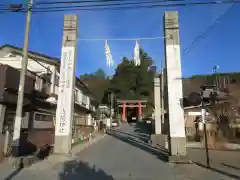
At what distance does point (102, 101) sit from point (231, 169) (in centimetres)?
5966

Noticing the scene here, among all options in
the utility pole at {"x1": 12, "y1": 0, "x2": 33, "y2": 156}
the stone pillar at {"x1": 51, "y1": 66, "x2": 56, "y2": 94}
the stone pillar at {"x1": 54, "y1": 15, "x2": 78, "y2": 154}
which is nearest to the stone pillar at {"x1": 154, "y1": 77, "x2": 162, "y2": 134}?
the stone pillar at {"x1": 51, "y1": 66, "x2": 56, "y2": 94}

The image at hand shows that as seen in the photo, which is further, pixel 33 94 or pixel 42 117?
pixel 42 117

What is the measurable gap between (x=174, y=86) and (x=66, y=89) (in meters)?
5.58

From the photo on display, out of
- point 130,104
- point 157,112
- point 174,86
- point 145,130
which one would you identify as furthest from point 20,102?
point 130,104

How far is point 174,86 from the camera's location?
1205cm

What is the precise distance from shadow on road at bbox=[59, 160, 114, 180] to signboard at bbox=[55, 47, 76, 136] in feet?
6.44

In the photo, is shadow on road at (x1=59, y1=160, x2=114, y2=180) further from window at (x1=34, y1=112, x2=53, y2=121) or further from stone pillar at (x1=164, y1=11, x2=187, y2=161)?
window at (x1=34, y1=112, x2=53, y2=121)

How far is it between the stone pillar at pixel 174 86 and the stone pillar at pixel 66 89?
196 inches

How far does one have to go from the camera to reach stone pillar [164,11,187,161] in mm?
11391

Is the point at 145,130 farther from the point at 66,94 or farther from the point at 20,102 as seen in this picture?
the point at 20,102

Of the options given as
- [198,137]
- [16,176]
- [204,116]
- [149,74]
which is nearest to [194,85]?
[198,137]

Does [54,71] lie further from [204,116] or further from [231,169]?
[231,169]

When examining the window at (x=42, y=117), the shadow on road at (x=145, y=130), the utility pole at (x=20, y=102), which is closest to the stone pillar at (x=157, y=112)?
the shadow on road at (x=145, y=130)

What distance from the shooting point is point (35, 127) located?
698 inches
